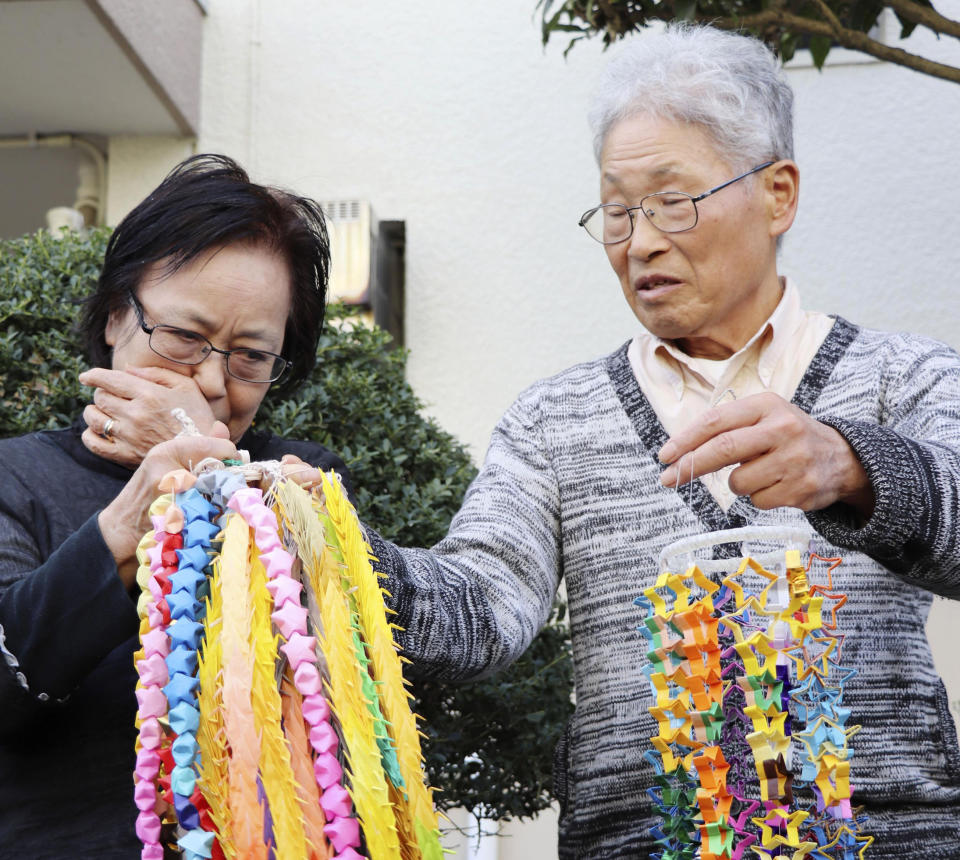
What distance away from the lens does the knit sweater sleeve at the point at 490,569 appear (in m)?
1.94

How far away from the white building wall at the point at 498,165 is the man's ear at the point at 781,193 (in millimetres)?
3621

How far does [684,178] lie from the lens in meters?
2.25

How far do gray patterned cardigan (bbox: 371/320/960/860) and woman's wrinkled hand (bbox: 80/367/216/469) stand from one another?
0.41 metres

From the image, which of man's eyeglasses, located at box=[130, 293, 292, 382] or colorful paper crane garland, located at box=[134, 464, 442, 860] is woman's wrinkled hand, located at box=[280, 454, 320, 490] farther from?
man's eyeglasses, located at box=[130, 293, 292, 382]

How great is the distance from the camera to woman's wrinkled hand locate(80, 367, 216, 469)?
2.03 metres

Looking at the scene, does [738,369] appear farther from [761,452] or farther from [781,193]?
[761,452]

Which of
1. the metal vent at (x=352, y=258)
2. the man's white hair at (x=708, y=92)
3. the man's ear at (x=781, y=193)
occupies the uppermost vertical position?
the metal vent at (x=352, y=258)

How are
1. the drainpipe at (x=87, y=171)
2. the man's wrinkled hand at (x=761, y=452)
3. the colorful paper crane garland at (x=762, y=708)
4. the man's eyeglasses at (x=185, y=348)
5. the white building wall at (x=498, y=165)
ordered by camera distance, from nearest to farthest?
the colorful paper crane garland at (x=762, y=708) → the man's wrinkled hand at (x=761, y=452) → the man's eyeglasses at (x=185, y=348) → the white building wall at (x=498, y=165) → the drainpipe at (x=87, y=171)

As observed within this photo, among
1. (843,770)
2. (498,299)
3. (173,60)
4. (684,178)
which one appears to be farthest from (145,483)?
(173,60)

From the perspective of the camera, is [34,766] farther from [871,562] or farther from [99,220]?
[99,220]

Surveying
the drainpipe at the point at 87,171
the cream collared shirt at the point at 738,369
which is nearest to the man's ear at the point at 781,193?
the cream collared shirt at the point at 738,369

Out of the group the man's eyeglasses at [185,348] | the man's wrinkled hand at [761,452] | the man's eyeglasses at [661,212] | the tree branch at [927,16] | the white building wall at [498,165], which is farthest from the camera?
the white building wall at [498,165]

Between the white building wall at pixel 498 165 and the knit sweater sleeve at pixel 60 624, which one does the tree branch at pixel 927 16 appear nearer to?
the white building wall at pixel 498 165

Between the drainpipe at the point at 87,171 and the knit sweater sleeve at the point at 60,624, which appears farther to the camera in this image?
the drainpipe at the point at 87,171
